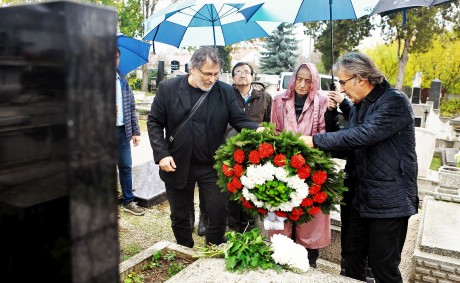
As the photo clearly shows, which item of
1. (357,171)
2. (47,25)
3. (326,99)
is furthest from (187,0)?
(47,25)

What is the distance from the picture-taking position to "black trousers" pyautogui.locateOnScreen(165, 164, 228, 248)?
128 inches

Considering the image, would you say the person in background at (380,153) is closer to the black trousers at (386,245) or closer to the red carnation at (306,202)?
the black trousers at (386,245)

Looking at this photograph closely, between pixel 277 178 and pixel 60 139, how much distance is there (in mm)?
1959

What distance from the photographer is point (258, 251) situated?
2584mm

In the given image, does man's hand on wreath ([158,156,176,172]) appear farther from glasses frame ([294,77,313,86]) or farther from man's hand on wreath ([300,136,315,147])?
glasses frame ([294,77,313,86])

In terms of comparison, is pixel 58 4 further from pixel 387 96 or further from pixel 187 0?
pixel 187 0

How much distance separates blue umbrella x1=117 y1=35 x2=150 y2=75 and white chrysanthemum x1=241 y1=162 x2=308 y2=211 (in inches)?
126

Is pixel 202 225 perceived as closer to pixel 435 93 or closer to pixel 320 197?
pixel 320 197

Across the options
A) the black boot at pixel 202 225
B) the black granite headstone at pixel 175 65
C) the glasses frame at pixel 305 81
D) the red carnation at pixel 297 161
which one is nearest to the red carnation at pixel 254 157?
the red carnation at pixel 297 161

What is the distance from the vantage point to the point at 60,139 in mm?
698

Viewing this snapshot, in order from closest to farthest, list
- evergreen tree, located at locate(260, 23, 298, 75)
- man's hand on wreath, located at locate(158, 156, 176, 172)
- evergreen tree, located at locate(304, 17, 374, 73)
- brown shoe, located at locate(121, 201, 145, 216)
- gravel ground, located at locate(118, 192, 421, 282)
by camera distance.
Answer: man's hand on wreath, located at locate(158, 156, 176, 172)
gravel ground, located at locate(118, 192, 421, 282)
brown shoe, located at locate(121, 201, 145, 216)
evergreen tree, located at locate(304, 17, 374, 73)
evergreen tree, located at locate(260, 23, 298, 75)

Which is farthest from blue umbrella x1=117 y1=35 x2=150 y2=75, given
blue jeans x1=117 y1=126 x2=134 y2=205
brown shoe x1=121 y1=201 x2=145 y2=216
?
brown shoe x1=121 y1=201 x2=145 y2=216

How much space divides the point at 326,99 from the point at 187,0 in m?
1.94

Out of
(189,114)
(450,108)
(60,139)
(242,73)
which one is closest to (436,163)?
(242,73)
